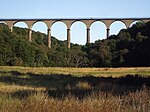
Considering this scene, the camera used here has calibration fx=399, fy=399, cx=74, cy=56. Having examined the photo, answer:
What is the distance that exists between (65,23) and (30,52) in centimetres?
1295

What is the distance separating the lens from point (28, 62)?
69.6 metres

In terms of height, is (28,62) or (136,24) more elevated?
(136,24)

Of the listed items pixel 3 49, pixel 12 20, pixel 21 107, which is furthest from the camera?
pixel 12 20

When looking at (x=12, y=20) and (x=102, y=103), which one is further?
(x=12, y=20)

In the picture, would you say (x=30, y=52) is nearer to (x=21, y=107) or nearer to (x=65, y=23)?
(x=65, y=23)

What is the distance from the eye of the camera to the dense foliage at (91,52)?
65.5 m

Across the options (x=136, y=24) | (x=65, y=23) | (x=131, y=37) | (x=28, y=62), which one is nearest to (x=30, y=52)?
(x=28, y=62)

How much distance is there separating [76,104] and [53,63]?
71415 mm

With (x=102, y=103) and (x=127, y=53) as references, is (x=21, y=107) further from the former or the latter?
(x=127, y=53)

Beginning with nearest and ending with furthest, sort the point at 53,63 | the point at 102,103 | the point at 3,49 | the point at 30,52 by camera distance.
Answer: the point at 102,103, the point at 3,49, the point at 30,52, the point at 53,63

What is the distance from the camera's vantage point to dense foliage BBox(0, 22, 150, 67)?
2579 inches

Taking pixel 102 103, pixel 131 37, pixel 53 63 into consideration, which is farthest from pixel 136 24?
pixel 102 103

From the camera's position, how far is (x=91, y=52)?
266ft

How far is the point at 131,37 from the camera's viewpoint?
3167 inches
